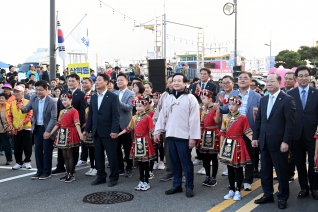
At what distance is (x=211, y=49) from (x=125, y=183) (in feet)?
173

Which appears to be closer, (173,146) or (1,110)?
(173,146)

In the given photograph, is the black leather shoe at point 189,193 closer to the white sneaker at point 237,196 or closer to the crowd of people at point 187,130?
the crowd of people at point 187,130

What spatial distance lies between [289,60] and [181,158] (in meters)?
46.3

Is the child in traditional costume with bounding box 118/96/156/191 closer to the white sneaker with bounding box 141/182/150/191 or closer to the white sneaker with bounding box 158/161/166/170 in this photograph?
the white sneaker with bounding box 141/182/150/191

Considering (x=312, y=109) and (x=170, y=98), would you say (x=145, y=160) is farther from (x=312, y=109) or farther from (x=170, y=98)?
(x=312, y=109)

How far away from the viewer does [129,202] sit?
5.74m

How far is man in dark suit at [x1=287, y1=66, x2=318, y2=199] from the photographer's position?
5.65m

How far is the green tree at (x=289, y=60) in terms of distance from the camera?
47.4 meters

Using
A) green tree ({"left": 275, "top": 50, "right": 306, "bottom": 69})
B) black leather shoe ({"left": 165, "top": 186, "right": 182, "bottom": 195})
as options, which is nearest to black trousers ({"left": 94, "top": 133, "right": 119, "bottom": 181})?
black leather shoe ({"left": 165, "top": 186, "right": 182, "bottom": 195})

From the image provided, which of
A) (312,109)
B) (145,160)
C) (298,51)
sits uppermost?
(298,51)

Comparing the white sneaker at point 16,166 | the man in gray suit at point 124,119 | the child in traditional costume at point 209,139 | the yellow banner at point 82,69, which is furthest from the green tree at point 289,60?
the white sneaker at point 16,166

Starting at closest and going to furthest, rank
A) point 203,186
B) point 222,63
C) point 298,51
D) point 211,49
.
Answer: point 203,186 → point 222,63 → point 298,51 → point 211,49

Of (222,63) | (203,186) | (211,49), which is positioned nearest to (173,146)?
(203,186)

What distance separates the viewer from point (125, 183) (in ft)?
22.6
